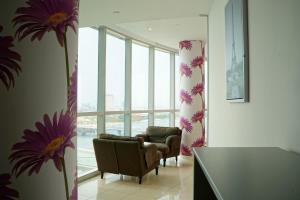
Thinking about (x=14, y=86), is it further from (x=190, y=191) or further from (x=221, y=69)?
(x=190, y=191)

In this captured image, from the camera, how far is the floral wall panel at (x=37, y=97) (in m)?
1.38

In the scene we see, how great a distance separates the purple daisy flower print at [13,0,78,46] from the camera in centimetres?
141

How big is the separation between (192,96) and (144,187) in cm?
333

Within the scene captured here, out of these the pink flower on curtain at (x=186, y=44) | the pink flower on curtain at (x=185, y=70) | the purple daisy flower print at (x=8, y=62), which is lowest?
the purple daisy flower print at (x=8, y=62)

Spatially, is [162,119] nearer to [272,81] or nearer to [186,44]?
[186,44]

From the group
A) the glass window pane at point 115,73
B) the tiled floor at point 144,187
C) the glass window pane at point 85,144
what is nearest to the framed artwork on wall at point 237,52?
the tiled floor at point 144,187

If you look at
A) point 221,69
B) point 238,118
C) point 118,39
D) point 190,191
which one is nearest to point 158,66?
point 118,39

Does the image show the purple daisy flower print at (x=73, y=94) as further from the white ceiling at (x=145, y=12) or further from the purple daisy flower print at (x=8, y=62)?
the white ceiling at (x=145, y=12)

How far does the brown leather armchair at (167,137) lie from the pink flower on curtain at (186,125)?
0.49 meters

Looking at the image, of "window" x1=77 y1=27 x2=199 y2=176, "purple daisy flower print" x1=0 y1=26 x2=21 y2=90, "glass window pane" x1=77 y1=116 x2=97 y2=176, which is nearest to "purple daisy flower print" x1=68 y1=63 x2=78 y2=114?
"purple daisy flower print" x1=0 y1=26 x2=21 y2=90

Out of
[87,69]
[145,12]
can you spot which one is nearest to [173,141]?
[87,69]

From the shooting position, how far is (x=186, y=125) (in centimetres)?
748

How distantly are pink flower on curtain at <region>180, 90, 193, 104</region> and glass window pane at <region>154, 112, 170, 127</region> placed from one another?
44.9 inches

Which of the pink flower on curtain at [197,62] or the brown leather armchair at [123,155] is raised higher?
the pink flower on curtain at [197,62]
